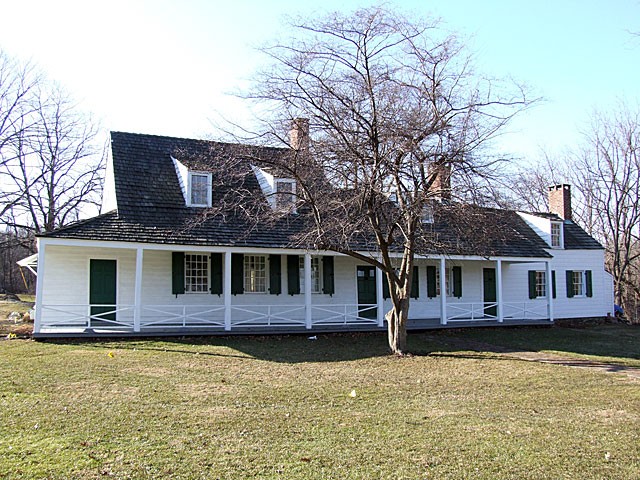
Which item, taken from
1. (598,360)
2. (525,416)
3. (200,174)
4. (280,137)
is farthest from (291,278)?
(525,416)

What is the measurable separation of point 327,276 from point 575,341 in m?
8.41

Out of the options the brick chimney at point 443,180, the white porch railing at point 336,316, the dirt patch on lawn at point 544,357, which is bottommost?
→ the dirt patch on lawn at point 544,357

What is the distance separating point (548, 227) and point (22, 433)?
75.6 feet

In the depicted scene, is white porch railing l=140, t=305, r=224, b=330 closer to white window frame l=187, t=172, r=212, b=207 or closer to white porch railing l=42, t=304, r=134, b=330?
white porch railing l=42, t=304, r=134, b=330

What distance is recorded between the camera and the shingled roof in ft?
51.2

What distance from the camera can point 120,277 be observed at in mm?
17484

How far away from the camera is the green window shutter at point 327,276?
1962 cm

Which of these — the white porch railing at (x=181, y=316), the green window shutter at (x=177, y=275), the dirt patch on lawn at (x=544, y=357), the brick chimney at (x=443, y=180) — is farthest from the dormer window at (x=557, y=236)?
the green window shutter at (x=177, y=275)

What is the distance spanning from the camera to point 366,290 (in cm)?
2084

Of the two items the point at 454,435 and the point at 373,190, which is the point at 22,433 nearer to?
the point at 454,435

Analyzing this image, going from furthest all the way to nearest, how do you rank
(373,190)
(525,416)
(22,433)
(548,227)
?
(548,227) < (373,190) < (525,416) < (22,433)

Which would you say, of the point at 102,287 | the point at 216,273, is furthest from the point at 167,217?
the point at 102,287

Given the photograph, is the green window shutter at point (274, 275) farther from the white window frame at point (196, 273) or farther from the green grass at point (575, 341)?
the green grass at point (575, 341)

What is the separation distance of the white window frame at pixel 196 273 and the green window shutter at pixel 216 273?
0.40m
